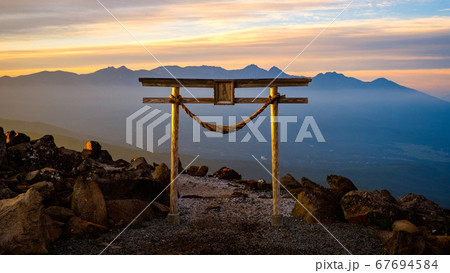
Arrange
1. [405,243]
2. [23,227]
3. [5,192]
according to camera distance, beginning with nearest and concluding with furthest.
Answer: [23,227]
[405,243]
[5,192]

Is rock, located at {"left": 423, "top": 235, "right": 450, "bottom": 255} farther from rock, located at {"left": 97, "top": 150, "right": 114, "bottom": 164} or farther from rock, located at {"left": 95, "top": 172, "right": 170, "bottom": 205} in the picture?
rock, located at {"left": 97, "top": 150, "right": 114, "bottom": 164}

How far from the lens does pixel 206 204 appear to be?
1631 cm

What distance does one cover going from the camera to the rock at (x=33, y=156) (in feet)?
58.7

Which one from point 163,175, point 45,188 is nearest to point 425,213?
point 163,175

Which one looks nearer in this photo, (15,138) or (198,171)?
(15,138)

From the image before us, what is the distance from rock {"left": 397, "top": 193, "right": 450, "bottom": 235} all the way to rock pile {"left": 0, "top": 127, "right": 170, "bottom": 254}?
7.67m

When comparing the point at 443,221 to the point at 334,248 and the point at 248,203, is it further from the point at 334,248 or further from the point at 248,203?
the point at 248,203

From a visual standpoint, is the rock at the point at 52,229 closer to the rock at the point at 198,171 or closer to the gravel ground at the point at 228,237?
the gravel ground at the point at 228,237

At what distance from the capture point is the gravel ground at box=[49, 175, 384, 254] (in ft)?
38.3

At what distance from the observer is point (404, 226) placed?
1254cm

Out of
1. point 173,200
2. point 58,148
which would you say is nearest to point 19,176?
point 58,148

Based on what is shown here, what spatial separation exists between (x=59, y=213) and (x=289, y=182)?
973 centimetres

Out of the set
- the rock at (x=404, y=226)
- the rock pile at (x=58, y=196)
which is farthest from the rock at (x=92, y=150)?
the rock at (x=404, y=226)

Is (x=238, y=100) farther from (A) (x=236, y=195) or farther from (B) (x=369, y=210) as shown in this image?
(A) (x=236, y=195)
